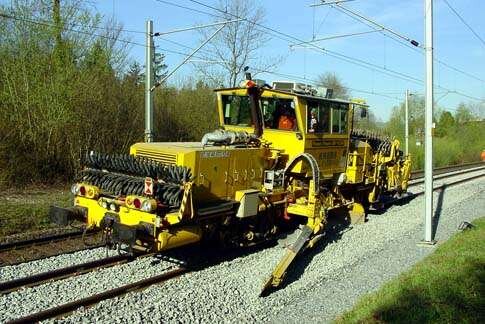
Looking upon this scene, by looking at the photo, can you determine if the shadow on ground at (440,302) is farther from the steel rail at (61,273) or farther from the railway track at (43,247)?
the railway track at (43,247)

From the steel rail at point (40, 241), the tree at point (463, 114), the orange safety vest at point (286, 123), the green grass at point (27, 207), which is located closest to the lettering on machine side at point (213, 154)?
the orange safety vest at point (286, 123)

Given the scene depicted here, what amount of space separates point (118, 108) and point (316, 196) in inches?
435

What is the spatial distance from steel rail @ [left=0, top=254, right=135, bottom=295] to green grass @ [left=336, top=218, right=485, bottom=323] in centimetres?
403

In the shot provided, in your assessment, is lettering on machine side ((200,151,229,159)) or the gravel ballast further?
lettering on machine side ((200,151,229,159))

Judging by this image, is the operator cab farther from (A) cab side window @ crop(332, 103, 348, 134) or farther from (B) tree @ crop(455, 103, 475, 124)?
(B) tree @ crop(455, 103, 475, 124)

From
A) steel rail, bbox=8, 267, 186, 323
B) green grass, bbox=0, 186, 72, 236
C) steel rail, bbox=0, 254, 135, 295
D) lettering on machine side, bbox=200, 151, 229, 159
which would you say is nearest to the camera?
steel rail, bbox=8, 267, 186, 323

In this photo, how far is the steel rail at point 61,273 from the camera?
7.23 meters

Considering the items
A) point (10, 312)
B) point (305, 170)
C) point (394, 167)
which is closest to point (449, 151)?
point (394, 167)

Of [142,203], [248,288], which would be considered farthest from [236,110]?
[248,288]

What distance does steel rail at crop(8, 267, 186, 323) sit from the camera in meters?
6.11

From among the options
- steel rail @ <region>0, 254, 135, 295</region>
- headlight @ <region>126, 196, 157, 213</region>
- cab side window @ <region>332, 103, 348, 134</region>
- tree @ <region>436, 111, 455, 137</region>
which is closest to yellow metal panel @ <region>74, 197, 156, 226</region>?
headlight @ <region>126, 196, 157, 213</region>

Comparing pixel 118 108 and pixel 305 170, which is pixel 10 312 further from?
pixel 118 108

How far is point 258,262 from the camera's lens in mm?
9078

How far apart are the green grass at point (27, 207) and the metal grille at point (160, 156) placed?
12.7 feet
